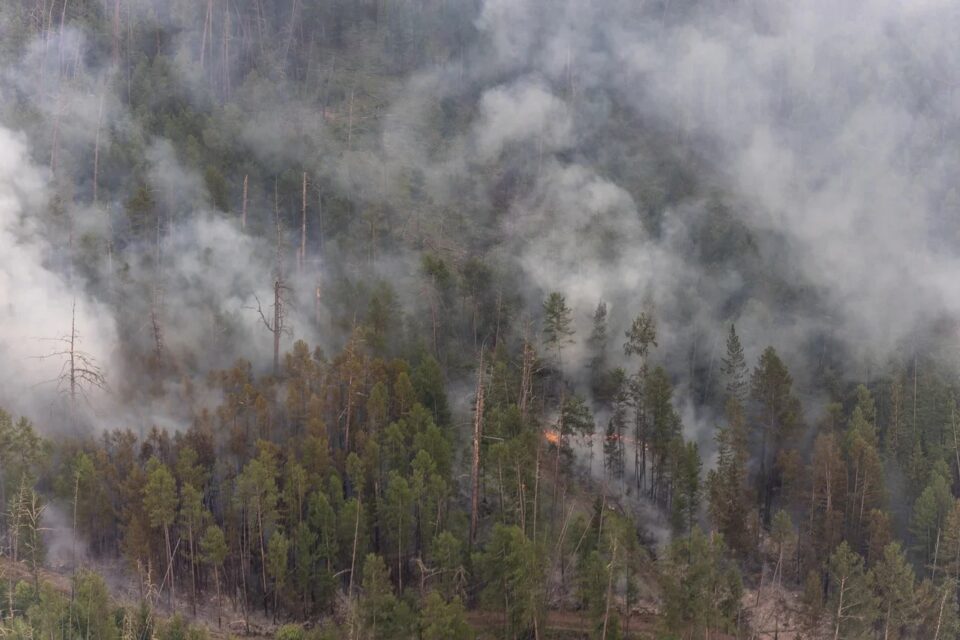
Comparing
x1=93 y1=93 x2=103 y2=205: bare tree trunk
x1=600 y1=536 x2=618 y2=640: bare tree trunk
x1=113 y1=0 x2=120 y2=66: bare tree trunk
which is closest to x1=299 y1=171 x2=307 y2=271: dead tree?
x1=93 y1=93 x2=103 y2=205: bare tree trunk

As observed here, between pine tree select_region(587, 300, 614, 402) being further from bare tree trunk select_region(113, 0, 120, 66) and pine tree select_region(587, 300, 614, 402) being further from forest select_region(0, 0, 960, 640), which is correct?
bare tree trunk select_region(113, 0, 120, 66)

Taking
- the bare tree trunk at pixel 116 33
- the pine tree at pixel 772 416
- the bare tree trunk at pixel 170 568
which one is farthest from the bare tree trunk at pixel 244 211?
the pine tree at pixel 772 416

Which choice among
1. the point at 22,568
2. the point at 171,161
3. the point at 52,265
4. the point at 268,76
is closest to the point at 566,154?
the point at 268,76

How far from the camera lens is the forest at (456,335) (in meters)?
45.2

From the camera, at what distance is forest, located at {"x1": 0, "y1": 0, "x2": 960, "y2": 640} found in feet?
148

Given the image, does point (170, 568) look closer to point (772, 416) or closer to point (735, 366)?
point (772, 416)

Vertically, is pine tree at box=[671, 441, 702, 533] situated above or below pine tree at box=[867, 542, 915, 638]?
above

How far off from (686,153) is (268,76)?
4169 cm

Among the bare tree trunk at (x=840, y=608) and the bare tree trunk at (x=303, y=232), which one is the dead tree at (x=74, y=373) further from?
the bare tree trunk at (x=840, y=608)

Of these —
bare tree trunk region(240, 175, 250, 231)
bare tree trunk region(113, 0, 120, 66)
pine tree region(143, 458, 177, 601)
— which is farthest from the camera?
bare tree trunk region(113, 0, 120, 66)

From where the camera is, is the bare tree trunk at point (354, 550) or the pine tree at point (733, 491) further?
the pine tree at point (733, 491)

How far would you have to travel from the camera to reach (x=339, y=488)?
46281mm

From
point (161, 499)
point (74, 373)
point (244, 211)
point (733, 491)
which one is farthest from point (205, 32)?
point (733, 491)

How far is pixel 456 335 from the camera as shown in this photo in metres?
65.9
